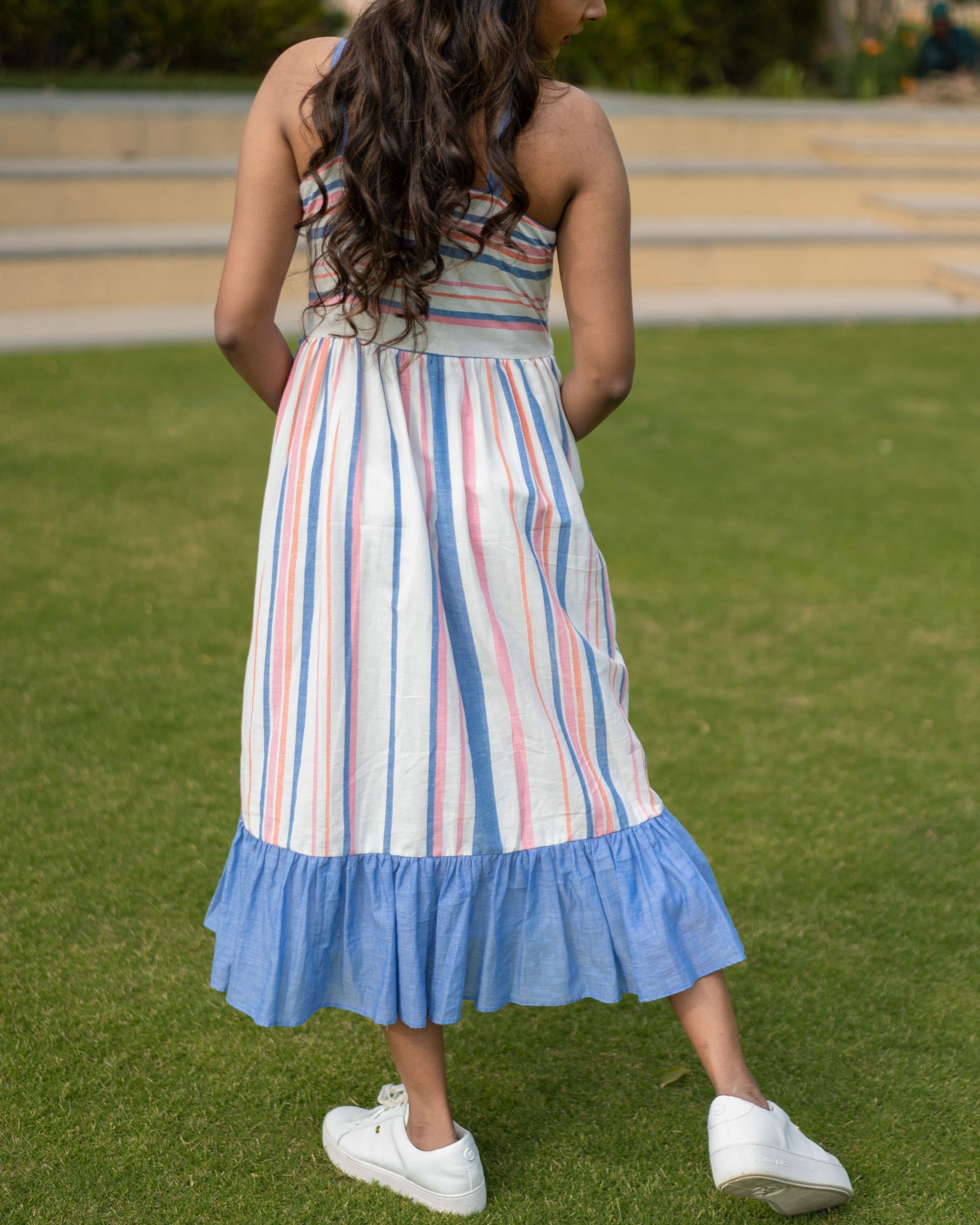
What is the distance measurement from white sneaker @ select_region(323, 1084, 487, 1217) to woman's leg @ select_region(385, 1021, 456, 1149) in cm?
1

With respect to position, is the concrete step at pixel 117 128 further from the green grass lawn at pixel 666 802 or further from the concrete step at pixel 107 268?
the green grass lawn at pixel 666 802

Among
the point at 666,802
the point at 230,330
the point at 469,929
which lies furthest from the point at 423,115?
the point at 666,802

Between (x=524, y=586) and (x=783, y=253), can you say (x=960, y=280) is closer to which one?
(x=783, y=253)

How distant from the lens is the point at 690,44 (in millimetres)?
12141

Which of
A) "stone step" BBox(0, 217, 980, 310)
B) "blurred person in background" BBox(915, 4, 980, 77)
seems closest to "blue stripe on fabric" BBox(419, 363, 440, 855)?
"stone step" BBox(0, 217, 980, 310)

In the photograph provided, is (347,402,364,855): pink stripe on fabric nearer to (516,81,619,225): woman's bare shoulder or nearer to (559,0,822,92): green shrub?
(516,81,619,225): woman's bare shoulder

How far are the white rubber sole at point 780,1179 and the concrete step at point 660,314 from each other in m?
5.44

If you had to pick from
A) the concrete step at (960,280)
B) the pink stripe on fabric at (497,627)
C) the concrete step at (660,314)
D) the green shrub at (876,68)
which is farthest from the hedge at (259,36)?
the pink stripe on fabric at (497,627)

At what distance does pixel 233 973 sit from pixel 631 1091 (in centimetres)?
62

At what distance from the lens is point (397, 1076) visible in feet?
6.22

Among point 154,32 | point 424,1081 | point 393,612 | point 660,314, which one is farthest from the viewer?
point 154,32

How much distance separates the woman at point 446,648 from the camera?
1.46 metres

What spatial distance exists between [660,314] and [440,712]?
256 inches

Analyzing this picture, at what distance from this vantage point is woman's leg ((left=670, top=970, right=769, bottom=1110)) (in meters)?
1.54
